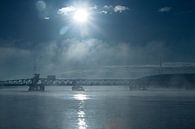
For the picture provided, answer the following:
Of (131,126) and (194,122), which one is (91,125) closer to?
(131,126)

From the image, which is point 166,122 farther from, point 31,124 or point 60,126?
point 31,124

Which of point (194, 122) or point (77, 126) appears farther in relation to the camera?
point (194, 122)

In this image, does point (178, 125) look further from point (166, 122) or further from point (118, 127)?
point (118, 127)

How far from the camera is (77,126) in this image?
59438 millimetres

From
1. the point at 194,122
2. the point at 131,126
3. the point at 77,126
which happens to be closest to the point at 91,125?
the point at 77,126

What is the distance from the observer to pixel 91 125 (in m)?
59.9

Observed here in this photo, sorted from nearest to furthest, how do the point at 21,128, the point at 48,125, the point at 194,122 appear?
the point at 21,128, the point at 48,125, the point at 194,122

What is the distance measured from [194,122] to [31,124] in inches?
1002

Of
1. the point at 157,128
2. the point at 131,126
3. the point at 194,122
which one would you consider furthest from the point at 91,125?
the point at 194,122

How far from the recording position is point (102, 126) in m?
58.4

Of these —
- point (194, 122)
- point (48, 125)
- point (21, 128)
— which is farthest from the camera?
point (194, 122)

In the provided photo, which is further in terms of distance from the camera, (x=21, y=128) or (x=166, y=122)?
(x=166, y=122)

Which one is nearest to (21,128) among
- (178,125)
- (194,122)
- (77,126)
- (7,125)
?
(7,125)

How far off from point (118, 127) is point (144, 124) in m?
5.36
